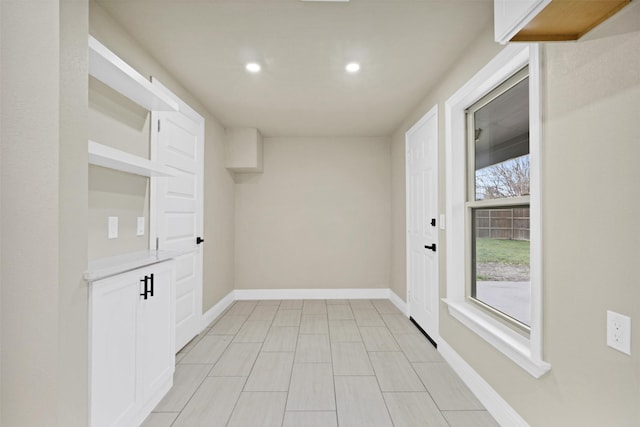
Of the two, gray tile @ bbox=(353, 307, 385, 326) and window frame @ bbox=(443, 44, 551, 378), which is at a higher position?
window frame @ bbox=(443, 44, 551, 378)

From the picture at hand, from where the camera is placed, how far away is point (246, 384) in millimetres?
2428

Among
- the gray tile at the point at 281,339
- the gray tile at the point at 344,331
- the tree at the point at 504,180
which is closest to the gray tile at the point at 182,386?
the gray tile at the point at 281,339

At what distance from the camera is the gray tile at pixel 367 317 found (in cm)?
380

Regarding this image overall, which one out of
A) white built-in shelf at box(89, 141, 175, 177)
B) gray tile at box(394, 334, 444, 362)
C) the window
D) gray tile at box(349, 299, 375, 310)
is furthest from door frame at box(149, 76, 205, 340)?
the window

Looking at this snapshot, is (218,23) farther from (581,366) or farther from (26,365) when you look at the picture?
(581,366)

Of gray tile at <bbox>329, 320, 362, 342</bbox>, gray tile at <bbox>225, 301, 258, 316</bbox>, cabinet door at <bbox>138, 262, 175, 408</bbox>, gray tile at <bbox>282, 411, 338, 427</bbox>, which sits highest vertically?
cabinet door at <bbox>138, 262, 175, 408</bbox>

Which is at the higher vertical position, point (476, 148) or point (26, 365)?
point (476, 148)

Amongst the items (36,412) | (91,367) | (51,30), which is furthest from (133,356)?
(51,30)

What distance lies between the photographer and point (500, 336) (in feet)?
6.36

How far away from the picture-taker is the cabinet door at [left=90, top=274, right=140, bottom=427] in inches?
60.6

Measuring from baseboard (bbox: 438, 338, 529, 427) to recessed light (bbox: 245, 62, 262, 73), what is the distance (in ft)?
9.13

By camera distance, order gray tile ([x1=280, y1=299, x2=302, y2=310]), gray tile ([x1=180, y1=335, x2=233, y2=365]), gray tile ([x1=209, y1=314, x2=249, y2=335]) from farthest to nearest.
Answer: gray tile ([x1=280, y1=299, x2=302, y2=310]) → gray tile ([x1=209, y1=314, x2=249, y2=335]) → gray tile ([x1=180, y1=335, x2=233, y2=365])

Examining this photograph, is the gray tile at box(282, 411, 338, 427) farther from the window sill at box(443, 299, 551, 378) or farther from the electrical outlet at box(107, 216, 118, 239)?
the electrical outlet at box(107, 216, 118, 239)

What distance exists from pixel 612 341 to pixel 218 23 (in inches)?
101
